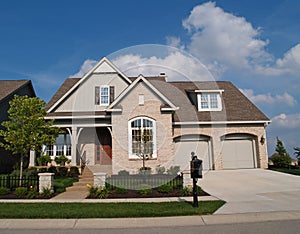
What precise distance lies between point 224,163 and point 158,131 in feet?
20.7

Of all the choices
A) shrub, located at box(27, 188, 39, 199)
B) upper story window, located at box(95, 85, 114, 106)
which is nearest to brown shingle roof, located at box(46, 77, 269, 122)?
upper story window, located at box(95, 85, 114, 106)

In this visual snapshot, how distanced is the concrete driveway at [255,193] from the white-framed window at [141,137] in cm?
395

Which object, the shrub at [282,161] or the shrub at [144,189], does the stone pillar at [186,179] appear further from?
the shrub at [282,161]

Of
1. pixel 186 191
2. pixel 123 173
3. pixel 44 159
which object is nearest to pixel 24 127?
pixel 44 159

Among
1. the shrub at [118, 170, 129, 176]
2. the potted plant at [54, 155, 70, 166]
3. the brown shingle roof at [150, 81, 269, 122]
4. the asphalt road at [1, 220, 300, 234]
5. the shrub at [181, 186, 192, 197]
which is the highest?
the brown shingle roof at [150, 81, 269, 122]

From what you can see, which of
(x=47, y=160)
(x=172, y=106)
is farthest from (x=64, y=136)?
(x=172, y=106)

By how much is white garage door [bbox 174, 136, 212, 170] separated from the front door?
196 inches

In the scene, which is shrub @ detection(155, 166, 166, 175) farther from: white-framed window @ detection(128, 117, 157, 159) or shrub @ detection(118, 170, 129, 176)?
shrub @ detection(118, 170, 129, 176)

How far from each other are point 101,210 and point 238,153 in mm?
14446

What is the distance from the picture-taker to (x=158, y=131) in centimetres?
1669

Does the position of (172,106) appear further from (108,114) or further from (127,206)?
(127,206)

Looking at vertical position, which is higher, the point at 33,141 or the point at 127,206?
the point at 33,141

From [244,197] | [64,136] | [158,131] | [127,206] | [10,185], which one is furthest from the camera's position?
[64,136]

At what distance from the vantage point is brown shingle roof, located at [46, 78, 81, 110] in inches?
798
